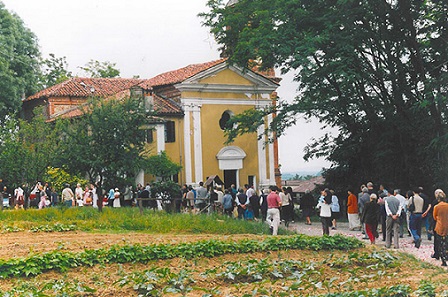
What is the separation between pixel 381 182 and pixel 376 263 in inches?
644

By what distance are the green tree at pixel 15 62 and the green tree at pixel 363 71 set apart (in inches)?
847

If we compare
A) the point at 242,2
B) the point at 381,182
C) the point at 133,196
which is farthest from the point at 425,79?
the point at 133,196

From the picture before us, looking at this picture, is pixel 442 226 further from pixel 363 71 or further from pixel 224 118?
pixel 224 118

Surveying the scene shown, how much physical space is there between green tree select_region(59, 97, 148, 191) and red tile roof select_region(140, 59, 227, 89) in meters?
18.0

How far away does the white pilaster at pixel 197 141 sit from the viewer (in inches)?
1918

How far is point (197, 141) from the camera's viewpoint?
161 ft

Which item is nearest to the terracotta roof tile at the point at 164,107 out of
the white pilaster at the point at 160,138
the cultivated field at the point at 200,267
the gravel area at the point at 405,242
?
the white pilaster at the point at 160,138

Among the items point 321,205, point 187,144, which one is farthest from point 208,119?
point 321,205

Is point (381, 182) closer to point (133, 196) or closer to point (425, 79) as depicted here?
point (425, 79)

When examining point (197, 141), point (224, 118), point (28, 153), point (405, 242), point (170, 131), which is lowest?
point (405, 242)

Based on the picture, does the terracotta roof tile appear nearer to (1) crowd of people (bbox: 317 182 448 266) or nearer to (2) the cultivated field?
(1) crowd of people (bbox: 317 182 448 266)

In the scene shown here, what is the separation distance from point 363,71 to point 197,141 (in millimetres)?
18806

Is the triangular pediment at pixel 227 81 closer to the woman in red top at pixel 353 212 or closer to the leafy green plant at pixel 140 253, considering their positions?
the woman in red top at pixel 353 212

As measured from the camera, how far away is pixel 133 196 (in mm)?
37469
